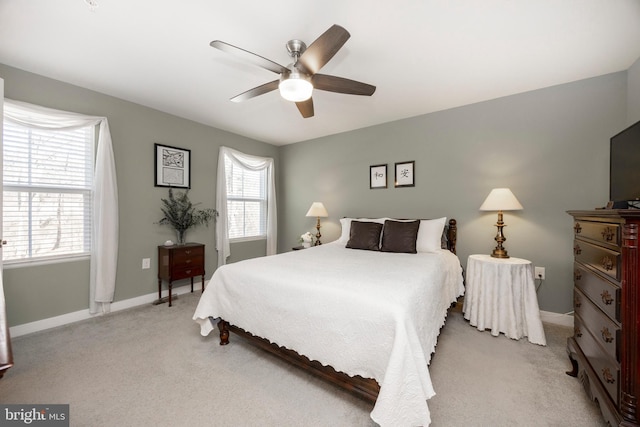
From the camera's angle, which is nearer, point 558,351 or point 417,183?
point 558,351

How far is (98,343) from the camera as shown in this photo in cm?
229

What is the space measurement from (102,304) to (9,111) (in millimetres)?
2128

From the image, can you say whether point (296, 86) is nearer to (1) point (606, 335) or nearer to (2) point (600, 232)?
(2) point (600, 232)

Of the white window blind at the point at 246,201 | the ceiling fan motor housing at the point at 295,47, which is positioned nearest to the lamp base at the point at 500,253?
the ceiling fan motor housing at the point at 295,47

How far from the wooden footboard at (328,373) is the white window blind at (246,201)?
261cm

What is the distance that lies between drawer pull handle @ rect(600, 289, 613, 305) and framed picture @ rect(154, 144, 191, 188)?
433cm

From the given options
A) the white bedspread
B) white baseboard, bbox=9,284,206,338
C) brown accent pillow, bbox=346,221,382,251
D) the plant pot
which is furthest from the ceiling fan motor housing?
white baseboard, bbox=9,284,206,338

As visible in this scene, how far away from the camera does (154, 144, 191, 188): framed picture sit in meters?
3.44

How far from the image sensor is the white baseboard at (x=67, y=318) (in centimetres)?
242

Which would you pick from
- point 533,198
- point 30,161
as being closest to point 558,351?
point 533,198

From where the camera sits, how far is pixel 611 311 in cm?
127

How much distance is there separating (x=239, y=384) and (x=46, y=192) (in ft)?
9.21

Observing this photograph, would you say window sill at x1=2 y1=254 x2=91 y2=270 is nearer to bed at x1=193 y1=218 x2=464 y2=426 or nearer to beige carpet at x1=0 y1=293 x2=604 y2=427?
beige carpet at x1=0 y1=293 x2=604 y2=427

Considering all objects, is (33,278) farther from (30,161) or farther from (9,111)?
(9,111)
